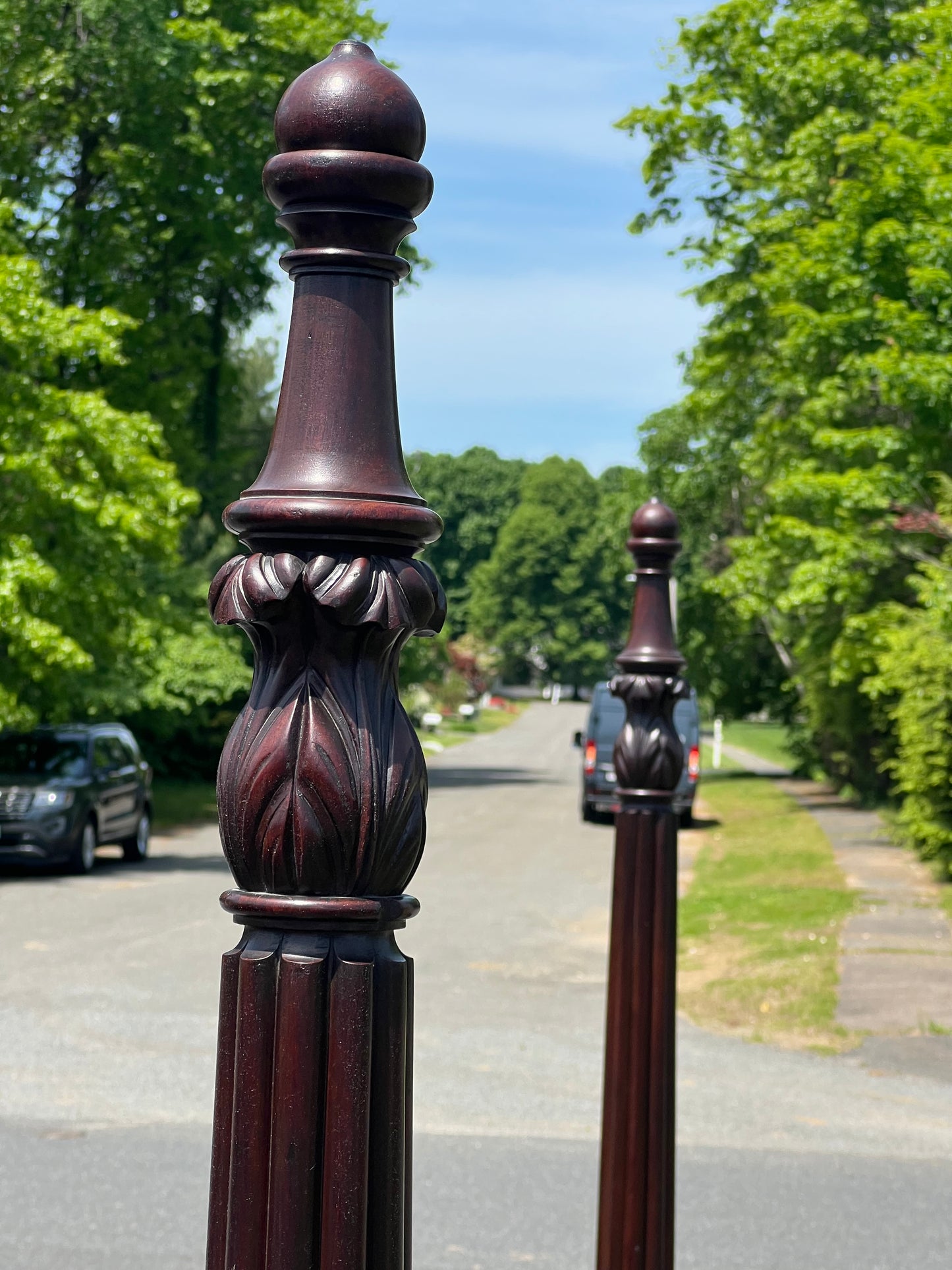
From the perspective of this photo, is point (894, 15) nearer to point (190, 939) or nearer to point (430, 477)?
point (190, 939)

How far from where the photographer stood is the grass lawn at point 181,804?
2644cm

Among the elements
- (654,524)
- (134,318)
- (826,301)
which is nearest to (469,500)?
(134,318)

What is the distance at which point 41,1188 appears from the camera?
21.2 ft

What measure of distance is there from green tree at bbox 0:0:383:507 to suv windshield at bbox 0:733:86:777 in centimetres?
672

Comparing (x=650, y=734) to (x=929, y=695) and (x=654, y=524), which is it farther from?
(x=929, y=695)

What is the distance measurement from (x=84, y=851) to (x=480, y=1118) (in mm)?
11041

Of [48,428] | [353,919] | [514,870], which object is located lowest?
[514,870]

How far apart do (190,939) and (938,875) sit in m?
8.44

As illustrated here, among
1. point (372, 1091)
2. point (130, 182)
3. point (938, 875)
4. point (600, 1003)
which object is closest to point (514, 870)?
point (938, 875)

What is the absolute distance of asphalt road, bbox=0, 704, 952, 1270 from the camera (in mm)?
6102

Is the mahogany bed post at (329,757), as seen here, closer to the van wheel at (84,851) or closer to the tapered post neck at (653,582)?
the tapered post neck at (653,582)

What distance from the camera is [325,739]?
59.8 inches

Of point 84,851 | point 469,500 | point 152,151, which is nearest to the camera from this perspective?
point 84,851

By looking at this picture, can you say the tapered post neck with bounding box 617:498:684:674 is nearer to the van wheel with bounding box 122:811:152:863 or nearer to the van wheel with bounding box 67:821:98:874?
the van wheel with bounding box 67:821:98:874
